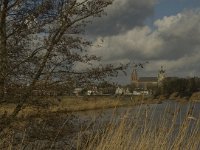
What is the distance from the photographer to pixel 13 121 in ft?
26.9

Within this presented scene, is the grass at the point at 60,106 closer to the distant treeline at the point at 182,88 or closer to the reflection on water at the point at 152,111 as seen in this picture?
the reflection on water at the point at 152,111

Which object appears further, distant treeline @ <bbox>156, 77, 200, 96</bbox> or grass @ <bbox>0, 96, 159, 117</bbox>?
grass @ <bbox>0, 96, 159, 117</bbox>

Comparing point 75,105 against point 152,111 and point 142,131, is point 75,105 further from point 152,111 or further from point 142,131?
point 152,111

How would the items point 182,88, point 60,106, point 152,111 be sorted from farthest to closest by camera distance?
point 60,106 < point 152,111 < point 182,88

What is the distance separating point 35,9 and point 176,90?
3.59 m

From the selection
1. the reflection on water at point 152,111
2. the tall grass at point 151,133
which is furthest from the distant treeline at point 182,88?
the tall grass at point 151,133

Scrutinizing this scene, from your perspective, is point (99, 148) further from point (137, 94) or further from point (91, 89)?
point (91, 89)

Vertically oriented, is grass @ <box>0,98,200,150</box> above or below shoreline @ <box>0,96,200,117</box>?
below

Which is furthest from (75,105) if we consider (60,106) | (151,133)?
(151,133)

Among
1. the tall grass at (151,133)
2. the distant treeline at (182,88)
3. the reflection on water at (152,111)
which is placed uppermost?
the distant treeline at (182,88)

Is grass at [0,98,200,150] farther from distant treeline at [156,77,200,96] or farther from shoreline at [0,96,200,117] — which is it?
distant treeline at [156,77,200,96]

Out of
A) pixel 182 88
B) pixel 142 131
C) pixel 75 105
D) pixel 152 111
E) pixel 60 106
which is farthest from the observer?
pixel 60 106

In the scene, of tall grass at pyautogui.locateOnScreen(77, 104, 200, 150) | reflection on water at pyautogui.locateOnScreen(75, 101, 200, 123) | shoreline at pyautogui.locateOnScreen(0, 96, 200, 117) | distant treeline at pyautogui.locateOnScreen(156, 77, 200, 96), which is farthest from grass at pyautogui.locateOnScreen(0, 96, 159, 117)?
distant treeline at pyautogui.locateOnScreen(156, 77, 200, 96)

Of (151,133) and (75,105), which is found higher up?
(75,105)
